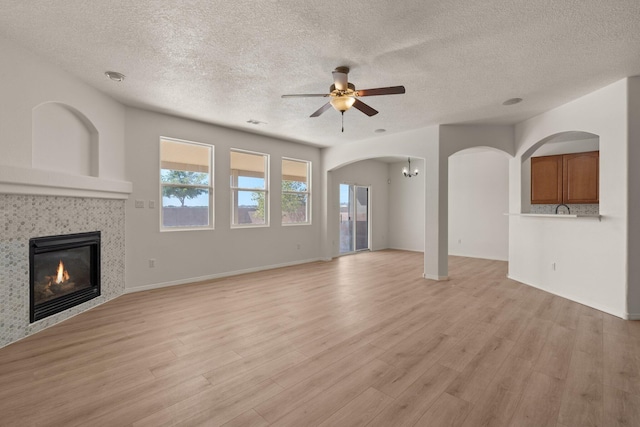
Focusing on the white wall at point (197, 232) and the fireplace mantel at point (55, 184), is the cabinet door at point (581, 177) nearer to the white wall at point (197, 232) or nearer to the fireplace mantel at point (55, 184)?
the white wall at point (197, 232)

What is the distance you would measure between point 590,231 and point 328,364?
157 inches

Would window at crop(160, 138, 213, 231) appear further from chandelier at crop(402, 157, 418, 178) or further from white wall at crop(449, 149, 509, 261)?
white wall at crop(449, 149, 509, 261)

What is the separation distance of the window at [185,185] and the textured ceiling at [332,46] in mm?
974

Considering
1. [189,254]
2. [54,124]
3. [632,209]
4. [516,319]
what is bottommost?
[516,319]

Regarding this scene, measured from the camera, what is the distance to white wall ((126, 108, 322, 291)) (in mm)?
4484

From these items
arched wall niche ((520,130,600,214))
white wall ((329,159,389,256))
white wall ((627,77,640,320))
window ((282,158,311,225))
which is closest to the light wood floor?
white wall ((627,77,640,320))

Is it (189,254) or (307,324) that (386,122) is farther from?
(189,254)

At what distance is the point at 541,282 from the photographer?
4.59m

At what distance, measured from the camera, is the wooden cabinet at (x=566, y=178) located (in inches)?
225

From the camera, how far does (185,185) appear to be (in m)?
4.99

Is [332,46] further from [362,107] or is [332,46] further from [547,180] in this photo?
[547,180]

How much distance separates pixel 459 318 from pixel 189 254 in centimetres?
429

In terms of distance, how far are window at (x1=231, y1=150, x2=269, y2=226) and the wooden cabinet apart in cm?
613

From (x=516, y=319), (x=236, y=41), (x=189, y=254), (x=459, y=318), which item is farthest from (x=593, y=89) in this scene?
(x=189, y=254)
